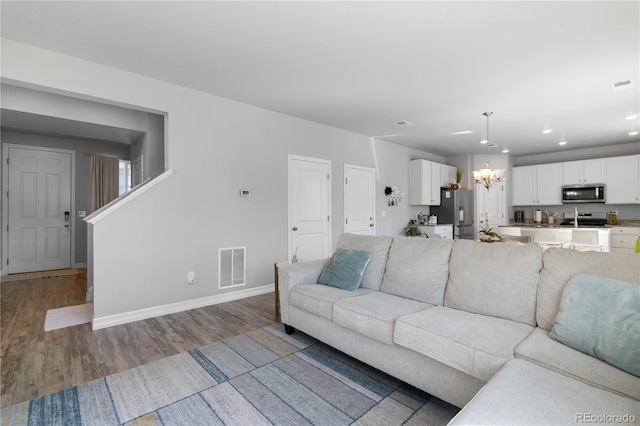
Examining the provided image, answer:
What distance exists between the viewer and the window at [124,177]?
259 inches

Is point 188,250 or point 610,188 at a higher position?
point 610,188

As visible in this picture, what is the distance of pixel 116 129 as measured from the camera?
14.5 feet

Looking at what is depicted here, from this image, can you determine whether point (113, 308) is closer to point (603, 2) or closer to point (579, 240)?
point (603, 2)

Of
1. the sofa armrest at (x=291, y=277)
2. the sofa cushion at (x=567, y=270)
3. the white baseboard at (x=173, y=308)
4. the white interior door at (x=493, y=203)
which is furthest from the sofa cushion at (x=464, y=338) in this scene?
the white interior door at (x=493, y=203)

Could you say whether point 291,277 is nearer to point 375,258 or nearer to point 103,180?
point 375,258

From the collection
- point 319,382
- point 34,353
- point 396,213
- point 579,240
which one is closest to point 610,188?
point 579,240

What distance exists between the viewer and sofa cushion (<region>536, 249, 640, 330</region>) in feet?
5.61

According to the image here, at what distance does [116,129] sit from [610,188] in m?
9.06

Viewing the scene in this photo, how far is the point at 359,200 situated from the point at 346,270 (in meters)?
3.05

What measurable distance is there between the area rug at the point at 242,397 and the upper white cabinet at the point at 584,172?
6.99 m

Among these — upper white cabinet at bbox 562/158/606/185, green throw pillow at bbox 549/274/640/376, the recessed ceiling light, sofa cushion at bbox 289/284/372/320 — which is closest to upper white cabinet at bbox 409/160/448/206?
the recessed ceiling light

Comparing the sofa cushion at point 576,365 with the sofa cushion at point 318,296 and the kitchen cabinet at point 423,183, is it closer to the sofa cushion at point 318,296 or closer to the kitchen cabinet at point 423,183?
the sofa cushion at point 318,296

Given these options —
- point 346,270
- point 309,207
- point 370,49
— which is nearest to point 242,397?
point 346,270

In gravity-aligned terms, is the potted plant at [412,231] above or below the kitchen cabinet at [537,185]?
below
